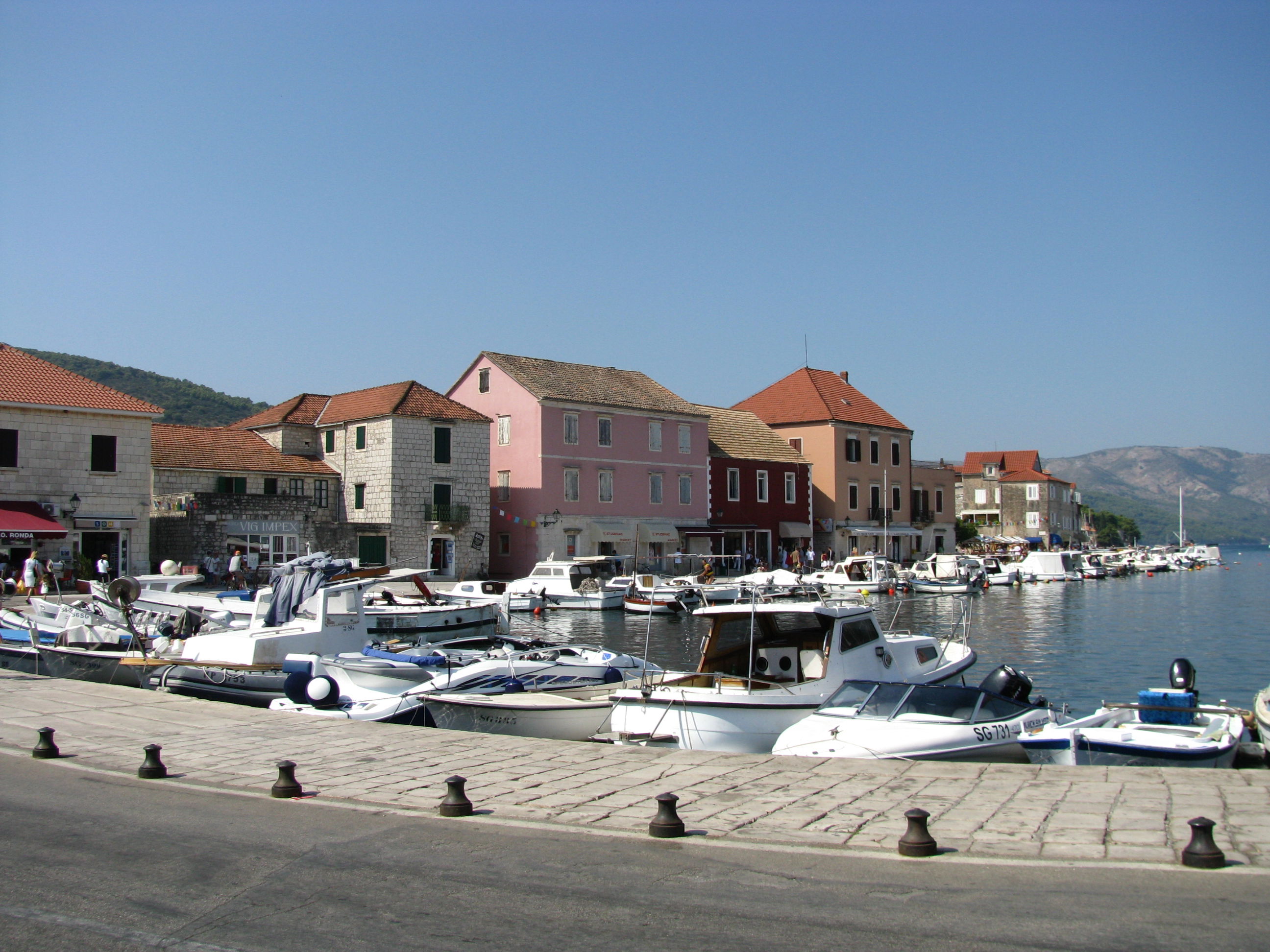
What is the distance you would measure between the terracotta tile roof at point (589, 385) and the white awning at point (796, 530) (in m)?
9.41

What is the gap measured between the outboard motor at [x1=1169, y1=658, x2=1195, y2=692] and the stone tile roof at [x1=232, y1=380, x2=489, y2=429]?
3838 centimetres

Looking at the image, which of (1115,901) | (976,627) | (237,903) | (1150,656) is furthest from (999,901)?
(976,627)

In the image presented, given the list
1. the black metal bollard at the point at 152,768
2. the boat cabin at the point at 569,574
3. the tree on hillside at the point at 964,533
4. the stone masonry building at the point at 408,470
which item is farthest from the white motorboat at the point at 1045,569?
the black metal bollard at the point at 152,768

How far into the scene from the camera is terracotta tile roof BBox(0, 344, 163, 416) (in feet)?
126

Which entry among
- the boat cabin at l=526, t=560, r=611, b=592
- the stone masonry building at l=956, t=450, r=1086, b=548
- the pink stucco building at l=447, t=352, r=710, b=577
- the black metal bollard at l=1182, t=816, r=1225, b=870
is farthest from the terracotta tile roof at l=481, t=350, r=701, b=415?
the stone masonry building at l=956, t=450, r=1086, b=548

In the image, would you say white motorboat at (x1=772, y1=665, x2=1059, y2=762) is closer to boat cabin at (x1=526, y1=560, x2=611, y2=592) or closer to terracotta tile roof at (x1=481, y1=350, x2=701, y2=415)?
boat cabin at (x1=526, y1=560, x2=611, y2=592)

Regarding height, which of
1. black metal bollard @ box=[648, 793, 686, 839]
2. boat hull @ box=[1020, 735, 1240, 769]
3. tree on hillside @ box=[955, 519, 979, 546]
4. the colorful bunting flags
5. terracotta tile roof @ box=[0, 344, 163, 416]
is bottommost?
boat hull @ box=[1020, 735, 1240, 769]

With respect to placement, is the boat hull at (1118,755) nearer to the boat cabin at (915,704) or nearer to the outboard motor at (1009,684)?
the boat cabin at (915,704)

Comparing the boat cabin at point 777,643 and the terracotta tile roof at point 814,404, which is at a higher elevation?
the terracotta tile roof at point 814,404

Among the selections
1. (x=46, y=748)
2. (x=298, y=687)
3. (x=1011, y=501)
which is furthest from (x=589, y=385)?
(x=1011, y=501)

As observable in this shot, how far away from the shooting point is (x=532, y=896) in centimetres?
684

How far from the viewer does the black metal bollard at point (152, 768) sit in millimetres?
10453

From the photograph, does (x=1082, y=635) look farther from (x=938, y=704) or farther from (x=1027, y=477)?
(x=1027, y=477)

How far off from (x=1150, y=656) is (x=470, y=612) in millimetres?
20001
